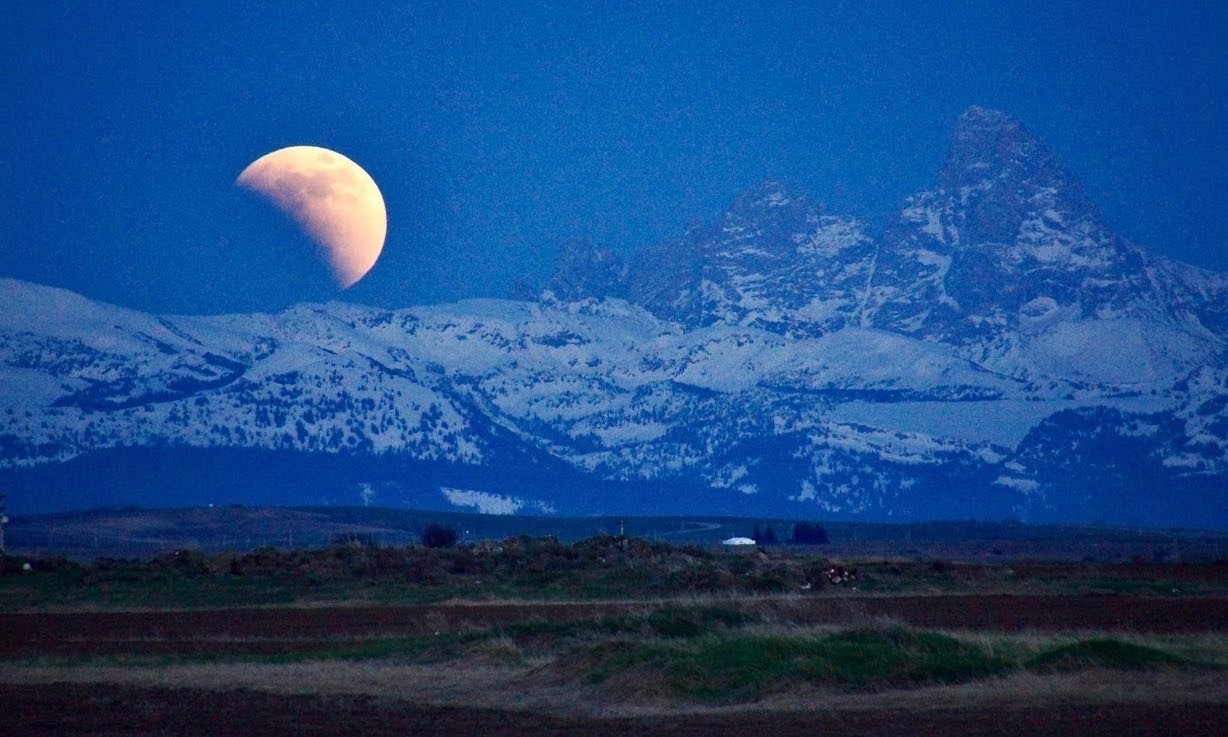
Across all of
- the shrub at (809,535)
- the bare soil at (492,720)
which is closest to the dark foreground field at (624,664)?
the bare soil at (492,720)

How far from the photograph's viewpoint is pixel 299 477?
192625 mm

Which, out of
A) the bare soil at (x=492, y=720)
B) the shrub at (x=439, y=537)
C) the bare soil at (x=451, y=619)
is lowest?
the bare soil at (x=492, y=720)

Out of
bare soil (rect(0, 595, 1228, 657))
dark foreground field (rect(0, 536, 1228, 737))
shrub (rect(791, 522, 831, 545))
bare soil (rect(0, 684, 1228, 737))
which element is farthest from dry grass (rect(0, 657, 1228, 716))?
shrub (rect(791, 522, 831, 545))

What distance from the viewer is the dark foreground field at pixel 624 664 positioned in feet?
68.2

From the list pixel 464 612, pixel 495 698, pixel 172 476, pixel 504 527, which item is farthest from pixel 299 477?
pixel 495 698

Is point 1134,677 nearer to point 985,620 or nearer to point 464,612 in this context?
point 985,620

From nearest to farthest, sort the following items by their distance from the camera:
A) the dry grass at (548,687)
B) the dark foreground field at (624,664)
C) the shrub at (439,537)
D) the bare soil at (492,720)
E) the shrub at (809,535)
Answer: the bare soil at (492,720) < the dark foreground field at (624,664) < the dry grass at (548,687) < the shrub at (439,537) < the shrub at (809,535)

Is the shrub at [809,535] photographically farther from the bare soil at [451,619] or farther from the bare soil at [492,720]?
the bare soil at [492,720]

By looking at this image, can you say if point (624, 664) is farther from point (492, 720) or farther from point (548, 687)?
point (492, 720)

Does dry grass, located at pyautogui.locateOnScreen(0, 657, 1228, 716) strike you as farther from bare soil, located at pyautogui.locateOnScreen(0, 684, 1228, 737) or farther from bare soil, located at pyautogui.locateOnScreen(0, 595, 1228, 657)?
bare soil, located at pyautogui.locateOnScreen(0, 595, 1228, 657)

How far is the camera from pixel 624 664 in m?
25.1

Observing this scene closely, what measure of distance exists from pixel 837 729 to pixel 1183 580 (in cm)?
4916

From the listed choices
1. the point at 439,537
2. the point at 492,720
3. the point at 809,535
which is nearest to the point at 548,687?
the point at 492,720

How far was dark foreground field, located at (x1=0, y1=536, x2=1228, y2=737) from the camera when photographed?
68.2 feet
